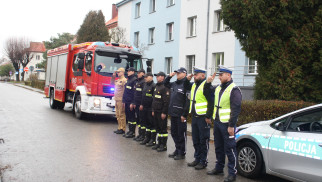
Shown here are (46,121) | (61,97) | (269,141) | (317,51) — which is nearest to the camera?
(269,141)

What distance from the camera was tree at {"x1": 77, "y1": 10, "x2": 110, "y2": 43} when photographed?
36450mm

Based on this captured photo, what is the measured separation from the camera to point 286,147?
16.8 ft

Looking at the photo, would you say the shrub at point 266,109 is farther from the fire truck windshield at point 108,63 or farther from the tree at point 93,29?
the tree at point 93,29

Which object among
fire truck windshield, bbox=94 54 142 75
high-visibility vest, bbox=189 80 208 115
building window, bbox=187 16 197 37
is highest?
building window, bbox=187 16 197 37

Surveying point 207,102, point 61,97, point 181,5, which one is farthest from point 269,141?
point 181,5

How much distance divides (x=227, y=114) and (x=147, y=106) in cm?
323

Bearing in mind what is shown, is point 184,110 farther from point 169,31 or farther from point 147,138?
point 169,31

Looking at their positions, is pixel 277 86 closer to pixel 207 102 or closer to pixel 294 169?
pixel 207 102

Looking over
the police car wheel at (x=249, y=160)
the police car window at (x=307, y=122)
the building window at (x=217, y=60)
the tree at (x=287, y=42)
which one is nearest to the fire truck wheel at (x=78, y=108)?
the tree at (x=287, y=42)

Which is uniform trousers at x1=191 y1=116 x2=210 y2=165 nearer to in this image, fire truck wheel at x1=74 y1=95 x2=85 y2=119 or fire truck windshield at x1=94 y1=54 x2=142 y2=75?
fire truck windshield at x1=94 y1=54 x2=142 y2=75

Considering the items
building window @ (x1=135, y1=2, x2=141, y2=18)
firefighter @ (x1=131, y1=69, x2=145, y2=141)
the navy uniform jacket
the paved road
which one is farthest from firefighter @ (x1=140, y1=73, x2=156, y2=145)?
building window @ (x1=135, y1=2, x2=141, y2=18)

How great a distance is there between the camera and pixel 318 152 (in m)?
4.65

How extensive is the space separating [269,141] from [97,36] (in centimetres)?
3301

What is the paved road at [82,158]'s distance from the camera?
221 inches
